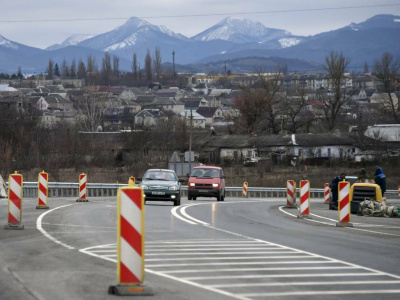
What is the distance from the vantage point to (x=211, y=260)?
14086mm

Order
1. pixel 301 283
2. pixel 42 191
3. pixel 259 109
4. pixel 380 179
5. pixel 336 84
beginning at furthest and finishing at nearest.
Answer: pixel 259 109
pixel 336 84
pixel 380 179
pixel 42 191
pixel 301 283

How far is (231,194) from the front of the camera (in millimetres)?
65750

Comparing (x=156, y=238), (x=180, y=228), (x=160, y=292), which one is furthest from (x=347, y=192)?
(x=160, y=292)

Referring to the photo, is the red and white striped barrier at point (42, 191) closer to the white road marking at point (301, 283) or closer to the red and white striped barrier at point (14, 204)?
the red and white striped barrier at point (14, 204)

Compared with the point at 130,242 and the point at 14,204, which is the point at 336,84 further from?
the point at 130,242

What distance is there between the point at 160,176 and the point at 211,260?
2277 centimetres

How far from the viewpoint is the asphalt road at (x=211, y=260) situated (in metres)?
11.2

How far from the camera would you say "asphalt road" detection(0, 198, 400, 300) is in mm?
11227

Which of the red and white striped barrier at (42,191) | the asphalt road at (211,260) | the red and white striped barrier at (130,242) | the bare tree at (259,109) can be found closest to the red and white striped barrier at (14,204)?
the asphalt road at (211,260)

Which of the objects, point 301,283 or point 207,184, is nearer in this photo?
point 301,283

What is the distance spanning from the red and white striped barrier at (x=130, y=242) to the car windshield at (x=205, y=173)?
33605 millimetres

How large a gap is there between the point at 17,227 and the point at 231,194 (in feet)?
152

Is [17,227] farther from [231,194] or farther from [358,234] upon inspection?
[231,194]

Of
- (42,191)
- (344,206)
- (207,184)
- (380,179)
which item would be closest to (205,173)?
(207,184)
